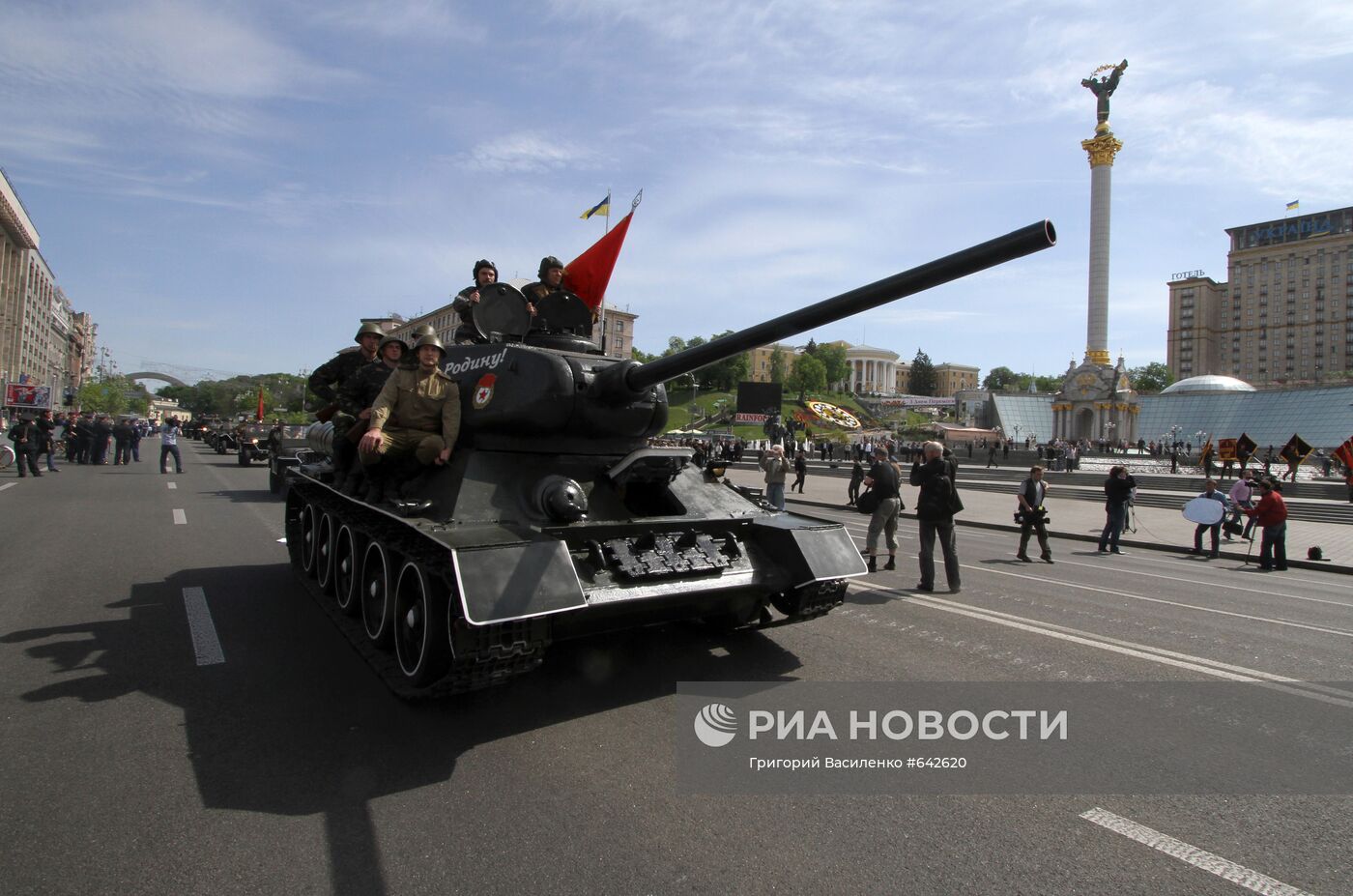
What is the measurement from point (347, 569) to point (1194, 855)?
19.9 ft

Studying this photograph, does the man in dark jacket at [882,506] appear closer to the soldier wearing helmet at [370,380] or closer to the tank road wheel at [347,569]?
the soldier wearing helmet at [370,380]

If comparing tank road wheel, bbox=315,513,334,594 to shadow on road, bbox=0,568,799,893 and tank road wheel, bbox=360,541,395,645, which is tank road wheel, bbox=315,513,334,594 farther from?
tank road wheel, bbox=360,541,395,645

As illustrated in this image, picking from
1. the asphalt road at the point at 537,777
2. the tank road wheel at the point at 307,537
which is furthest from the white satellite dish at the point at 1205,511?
the tank road wheel at the point at 307,537

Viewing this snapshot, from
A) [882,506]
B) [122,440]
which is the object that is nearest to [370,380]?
[882,506]

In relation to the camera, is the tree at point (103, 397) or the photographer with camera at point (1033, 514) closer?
the photographer with camera at point (1033, 514)

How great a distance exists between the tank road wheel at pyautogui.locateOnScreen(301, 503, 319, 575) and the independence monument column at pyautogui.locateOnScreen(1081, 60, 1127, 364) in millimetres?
76265

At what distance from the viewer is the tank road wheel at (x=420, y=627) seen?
4543 mm

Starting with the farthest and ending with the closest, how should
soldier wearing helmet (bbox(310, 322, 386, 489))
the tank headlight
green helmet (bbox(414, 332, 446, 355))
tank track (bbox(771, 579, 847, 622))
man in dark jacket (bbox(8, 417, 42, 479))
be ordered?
man in dark jacket (bbox(8, 417, 42, 479))
soldier wearing helmet (bbox(310, 322, 386, 489))
green helmet (bbox(414, 332, 446, 355))
tank track (bbox(771, 579, 847, 622))
the tank headlight

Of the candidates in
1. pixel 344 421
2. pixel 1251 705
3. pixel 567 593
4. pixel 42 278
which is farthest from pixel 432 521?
pixel 42 278

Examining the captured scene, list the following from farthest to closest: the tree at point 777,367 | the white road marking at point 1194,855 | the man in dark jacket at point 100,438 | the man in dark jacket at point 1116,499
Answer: the tree at point 777,367 → the man in dark jacket at point 100,438 → the man in dark jacket at point 1116,499 → the white road marking at point 1194,855

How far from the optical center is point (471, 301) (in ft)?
23.6

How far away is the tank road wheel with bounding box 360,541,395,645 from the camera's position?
540 centimetres

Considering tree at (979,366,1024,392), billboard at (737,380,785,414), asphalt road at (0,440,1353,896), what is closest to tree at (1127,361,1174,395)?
tree at (979,366,1024,392)

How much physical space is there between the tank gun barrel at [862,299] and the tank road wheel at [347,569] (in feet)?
8.85
